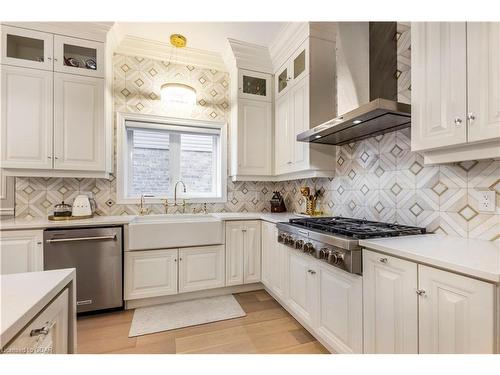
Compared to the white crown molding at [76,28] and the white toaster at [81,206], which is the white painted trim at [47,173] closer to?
the white toaster at [81,206]

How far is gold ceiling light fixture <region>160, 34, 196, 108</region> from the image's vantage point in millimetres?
2525

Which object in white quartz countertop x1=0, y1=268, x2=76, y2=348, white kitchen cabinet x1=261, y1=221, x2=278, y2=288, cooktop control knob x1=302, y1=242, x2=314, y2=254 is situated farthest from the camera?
white kitchen cabinet x1=261, y1=221, x2=278, y2=288

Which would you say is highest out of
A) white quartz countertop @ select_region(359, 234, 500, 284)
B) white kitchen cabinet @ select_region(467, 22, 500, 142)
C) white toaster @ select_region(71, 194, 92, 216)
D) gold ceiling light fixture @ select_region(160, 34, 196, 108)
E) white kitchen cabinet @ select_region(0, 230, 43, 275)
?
gold ceiling light fixture @ select_region(160, 34, 196, 108)

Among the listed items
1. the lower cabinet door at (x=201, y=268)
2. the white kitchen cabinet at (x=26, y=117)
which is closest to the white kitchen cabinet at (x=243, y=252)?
the lower cabinet door at (x=201, y=268)

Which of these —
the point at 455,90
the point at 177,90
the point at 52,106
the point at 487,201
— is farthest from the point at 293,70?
the point at 52,106

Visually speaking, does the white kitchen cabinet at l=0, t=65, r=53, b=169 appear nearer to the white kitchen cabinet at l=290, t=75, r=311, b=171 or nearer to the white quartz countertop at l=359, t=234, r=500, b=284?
the white kitchen cabinet at l=290, t=75, r=311, b=171

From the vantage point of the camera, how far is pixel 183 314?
2258 millimetres

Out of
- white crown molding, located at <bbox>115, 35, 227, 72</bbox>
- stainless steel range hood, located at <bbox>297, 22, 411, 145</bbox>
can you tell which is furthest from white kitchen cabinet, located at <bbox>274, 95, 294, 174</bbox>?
white crown molding, located at <bbox>115, 35, 227, 72</bbox>

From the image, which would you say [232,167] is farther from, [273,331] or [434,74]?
[434,74]

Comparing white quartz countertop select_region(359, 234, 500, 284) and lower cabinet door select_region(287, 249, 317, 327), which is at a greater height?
white quartz countertop select_region(359, 234, 500, 284)

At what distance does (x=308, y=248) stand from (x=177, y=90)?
2.10 m

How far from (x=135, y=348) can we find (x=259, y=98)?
2.84m

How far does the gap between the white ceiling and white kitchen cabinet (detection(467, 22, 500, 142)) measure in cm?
187
